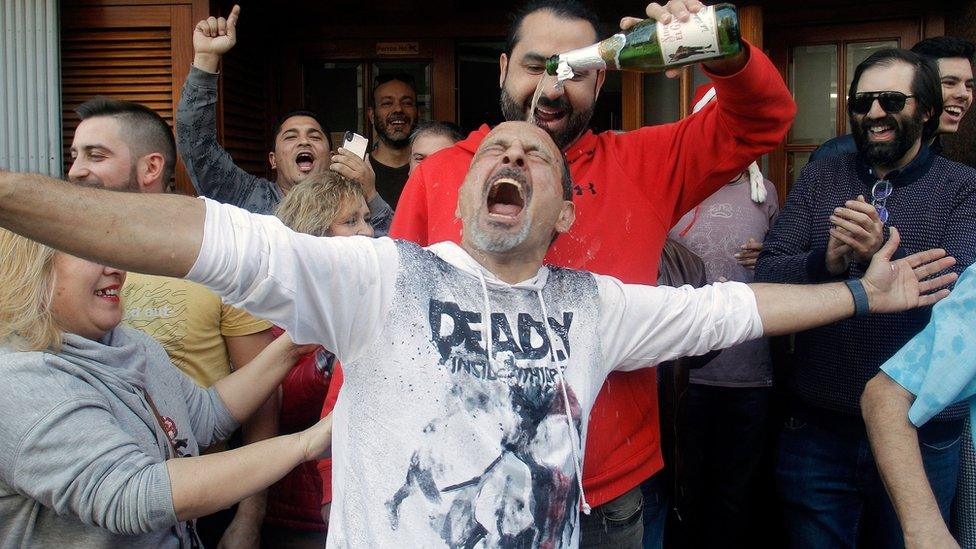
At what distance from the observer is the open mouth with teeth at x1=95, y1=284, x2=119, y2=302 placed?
2.01 meters

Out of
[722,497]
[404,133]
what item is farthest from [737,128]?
[404,133]

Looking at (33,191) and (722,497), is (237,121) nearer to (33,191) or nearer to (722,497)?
(722,497)

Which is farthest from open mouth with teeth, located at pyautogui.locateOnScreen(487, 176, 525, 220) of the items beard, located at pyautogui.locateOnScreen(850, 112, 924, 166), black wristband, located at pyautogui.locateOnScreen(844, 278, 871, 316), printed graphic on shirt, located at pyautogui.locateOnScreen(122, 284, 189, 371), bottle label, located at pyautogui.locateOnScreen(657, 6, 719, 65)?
beard, located at pyautogui.locateOnScreen(850, 112, 924, 166)

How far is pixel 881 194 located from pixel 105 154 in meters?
2.81

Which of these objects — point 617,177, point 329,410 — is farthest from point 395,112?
point 329,410

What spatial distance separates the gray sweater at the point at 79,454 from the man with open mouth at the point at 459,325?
0.51 ft

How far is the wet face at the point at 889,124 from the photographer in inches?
109

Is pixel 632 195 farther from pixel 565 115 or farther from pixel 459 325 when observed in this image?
pixel 459 325

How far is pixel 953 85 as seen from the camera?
3.66 meters

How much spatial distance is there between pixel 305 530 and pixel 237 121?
257 centimetres

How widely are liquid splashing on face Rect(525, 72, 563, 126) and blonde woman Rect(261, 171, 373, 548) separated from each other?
87 cm

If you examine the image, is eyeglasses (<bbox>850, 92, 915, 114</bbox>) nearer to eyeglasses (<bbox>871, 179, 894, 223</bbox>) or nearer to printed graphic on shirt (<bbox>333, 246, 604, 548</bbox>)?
eyeglasses (<bbox>871, 179, 894, 223</bbox>)

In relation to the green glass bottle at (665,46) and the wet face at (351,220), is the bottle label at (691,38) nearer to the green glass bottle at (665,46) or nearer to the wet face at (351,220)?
the green glass bottle at (665,46)

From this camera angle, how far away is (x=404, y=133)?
451 centimetres
